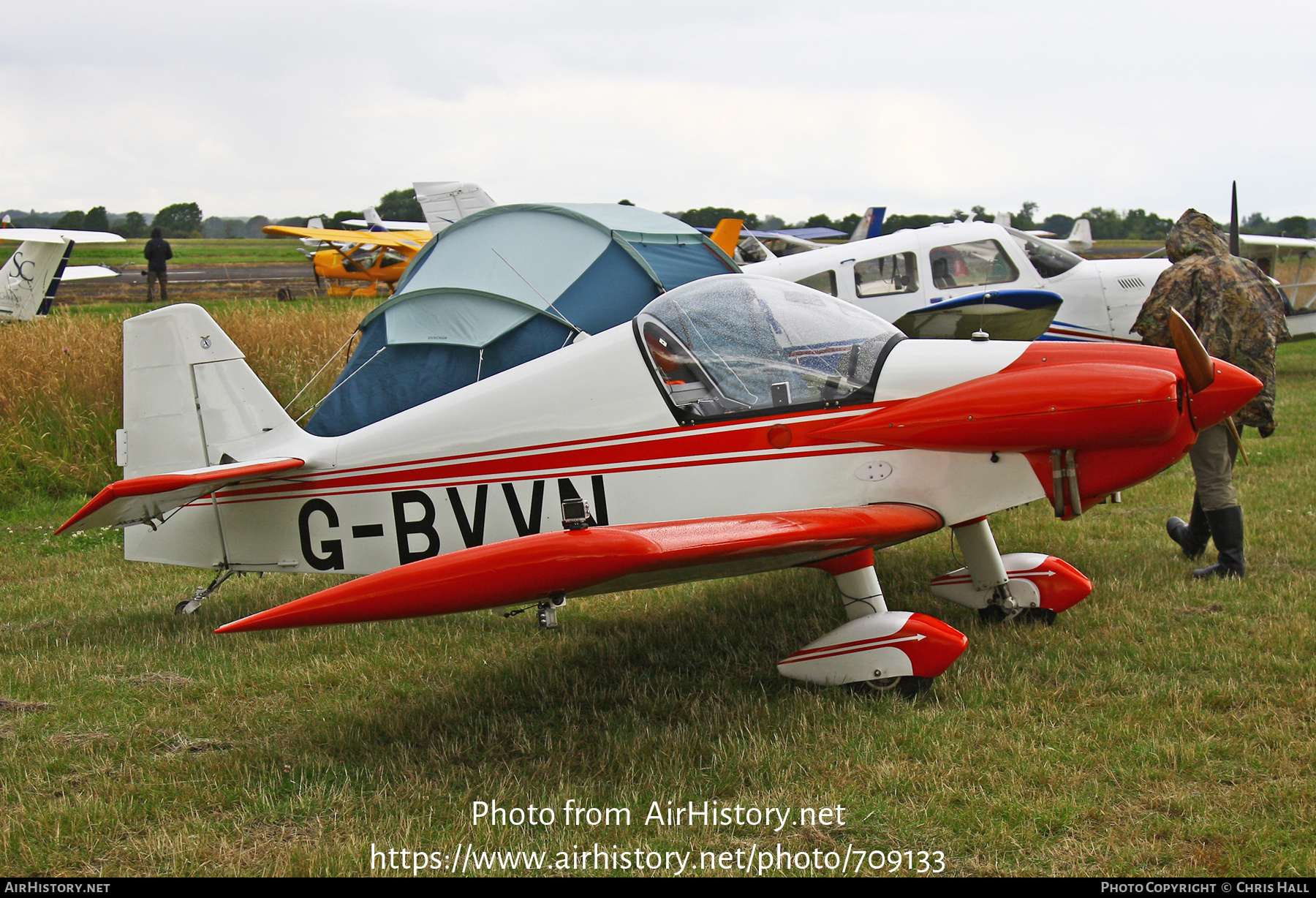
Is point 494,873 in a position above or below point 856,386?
below

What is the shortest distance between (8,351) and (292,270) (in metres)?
36.5

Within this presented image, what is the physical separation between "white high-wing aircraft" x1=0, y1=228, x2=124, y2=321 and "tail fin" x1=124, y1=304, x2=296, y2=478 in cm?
1702

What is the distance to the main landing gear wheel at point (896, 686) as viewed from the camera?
432cm

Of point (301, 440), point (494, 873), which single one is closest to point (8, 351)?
point (301, 440)

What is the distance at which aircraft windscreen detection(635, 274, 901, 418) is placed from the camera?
4555 mm

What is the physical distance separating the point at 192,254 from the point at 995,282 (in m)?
60.1

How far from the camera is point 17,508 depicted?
360 inches

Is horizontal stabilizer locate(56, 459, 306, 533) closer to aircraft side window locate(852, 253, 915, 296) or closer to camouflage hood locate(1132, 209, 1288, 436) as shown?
camouflage hood locate(1132, 209, 1288, 436)

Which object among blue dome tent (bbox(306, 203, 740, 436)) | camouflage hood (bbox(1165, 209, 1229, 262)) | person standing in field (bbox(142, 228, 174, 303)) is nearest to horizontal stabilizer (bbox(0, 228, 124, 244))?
person standing in field (bbox(142, 228, 174, 303))

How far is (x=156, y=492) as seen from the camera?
455 cm

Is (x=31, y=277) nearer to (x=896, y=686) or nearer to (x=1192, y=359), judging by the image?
(x=896, y=686)

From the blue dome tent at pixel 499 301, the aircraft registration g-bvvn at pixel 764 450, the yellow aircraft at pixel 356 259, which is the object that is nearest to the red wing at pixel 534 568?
the aircraft registration g-bvvn at pixel 764 450
